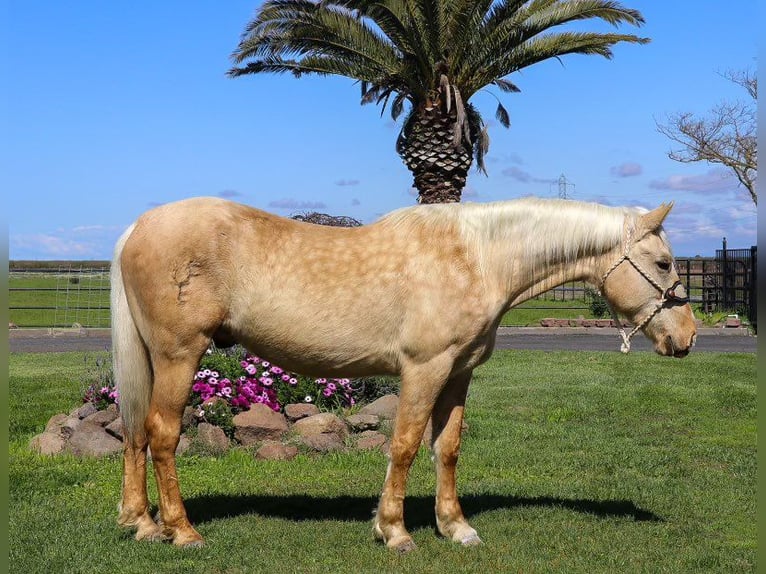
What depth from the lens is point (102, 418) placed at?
26.6ft

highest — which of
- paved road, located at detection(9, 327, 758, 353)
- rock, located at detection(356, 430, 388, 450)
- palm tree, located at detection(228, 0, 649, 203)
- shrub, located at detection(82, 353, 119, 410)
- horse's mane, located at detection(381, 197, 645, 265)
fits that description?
palm tree, located at detection(228, 0, 649, 203)

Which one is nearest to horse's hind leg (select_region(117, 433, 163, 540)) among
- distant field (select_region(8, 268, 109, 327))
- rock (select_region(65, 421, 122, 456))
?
rock (select_region(65, 421, 122, 456))

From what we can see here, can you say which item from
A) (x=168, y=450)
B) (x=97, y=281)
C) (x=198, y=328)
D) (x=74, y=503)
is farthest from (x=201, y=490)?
(x=97, y=281)

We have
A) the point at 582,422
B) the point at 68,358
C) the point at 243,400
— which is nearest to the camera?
the point at 243,400

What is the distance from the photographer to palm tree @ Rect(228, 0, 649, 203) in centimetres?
1331

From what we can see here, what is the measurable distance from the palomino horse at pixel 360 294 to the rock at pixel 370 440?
256cm

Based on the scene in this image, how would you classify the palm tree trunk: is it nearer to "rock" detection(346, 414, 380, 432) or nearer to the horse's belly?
"rock" detection(346, 414, 380, 432)

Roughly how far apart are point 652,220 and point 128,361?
350 cm

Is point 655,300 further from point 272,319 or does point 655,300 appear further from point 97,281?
point 97,281

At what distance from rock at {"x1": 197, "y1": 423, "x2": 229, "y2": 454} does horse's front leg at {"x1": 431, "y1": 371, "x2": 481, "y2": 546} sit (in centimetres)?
291

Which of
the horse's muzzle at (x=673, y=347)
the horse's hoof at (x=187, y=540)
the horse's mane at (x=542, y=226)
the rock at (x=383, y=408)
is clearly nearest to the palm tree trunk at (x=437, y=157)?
the rock at (x=383, y=408)

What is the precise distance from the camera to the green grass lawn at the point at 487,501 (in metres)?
4.93

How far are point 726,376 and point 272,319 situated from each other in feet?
35.2

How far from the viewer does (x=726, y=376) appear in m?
13.5
